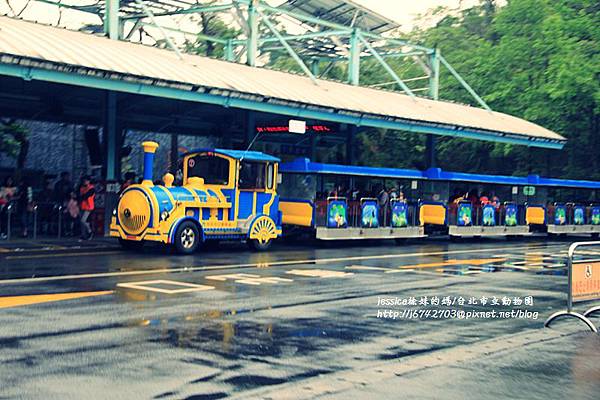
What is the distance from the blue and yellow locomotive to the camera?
61.9 ft

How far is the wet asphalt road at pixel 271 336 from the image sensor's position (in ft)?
22.0

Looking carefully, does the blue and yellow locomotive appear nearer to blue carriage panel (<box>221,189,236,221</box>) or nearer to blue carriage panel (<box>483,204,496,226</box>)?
blue carriage panel (<box>221,189,236,221</box>)

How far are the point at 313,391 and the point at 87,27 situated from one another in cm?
3616

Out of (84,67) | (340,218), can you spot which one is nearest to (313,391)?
(84,67)

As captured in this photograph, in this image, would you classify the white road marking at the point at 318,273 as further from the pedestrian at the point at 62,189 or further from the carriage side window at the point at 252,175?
the pedestrian at the point at 62,189

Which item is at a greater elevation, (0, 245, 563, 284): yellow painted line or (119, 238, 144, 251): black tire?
(119, 238, 144, 251): black tire

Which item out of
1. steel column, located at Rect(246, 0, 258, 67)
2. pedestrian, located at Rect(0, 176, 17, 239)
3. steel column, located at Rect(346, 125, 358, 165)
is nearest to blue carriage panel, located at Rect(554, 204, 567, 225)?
steel column, located at Rect(346, 125, 358, 165)

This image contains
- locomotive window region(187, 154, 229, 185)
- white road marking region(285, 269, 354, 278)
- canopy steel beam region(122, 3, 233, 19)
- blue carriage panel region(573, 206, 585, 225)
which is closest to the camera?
white road marking region(285, 269, 354, 278)

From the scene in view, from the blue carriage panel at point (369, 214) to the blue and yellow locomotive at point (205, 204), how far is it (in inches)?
162

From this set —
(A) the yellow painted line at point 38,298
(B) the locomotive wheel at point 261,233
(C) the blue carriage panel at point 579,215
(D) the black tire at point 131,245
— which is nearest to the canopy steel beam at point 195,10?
(B) the locomotive wheel at point 261,233

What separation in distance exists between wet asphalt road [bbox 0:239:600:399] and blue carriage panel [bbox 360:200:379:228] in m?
8.82

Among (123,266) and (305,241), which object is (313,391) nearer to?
(123,266)

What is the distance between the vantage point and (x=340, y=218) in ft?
80.4

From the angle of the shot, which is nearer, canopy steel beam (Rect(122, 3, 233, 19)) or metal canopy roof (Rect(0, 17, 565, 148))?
metal canopy roof (Rect(0, 17, 565, 148))
